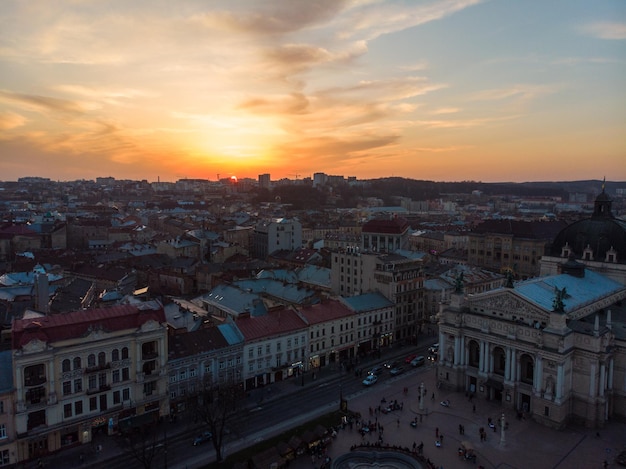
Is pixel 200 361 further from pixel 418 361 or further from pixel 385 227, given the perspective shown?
pixel 385 227

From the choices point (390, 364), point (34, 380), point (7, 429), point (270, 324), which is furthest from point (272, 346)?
point (7, 429)

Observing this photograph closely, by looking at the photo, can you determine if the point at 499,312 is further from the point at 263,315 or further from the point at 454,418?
the point at 263,315

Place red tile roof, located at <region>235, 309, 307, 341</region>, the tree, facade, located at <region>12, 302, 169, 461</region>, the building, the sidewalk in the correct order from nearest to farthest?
facade, located at <region>12, 302, 169, 461</region> → the sidewalk → the tree → red tile roof, located at <region>235, 309, 307, 341</region> → the building

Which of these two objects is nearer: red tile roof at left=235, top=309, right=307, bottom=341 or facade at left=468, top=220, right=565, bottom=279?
red tile roof at left=235, top=309, right=307, bottom=341

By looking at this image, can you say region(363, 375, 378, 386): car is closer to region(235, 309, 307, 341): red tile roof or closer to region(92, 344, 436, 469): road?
region(92, 344, 436, 469): road

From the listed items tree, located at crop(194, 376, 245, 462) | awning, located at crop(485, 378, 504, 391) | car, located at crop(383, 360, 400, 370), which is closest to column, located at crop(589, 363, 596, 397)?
awning, located at crop(485, 378, 504, 391)

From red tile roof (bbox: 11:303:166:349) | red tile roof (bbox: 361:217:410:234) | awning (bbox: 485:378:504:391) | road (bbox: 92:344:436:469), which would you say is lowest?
road (bbox: 92:344:436:469)

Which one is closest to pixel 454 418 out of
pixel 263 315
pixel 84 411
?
pixel 263 315
